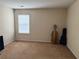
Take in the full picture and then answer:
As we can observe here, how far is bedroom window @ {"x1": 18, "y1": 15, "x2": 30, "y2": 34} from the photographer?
7066 mm

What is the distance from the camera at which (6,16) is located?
5969 mm

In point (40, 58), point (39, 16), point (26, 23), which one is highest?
point (39, 16)

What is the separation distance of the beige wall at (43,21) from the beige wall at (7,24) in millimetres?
646

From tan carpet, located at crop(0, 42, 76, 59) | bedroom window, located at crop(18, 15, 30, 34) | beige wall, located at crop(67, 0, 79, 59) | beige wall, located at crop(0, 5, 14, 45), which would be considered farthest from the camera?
bedroom window, located at crop(18, 15, 30, 34)

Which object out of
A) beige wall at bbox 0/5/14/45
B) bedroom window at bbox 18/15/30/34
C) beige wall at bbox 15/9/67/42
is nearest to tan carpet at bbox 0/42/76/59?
beige wall at bbox 0/5/14/45

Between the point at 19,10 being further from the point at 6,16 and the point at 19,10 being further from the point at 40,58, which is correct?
the point at 40,58

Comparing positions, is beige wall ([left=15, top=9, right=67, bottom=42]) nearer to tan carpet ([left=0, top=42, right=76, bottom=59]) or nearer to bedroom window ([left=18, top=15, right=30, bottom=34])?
bedroom window ([left=18, top=15, right=30, bottom=34])

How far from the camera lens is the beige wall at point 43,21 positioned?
6.67 meters

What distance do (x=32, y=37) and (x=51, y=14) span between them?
193 cm

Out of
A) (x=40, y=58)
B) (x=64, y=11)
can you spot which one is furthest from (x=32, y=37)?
(x=40, y=58)

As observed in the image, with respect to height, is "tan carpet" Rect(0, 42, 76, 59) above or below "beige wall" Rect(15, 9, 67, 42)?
below

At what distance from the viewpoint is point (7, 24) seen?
6.11 meters

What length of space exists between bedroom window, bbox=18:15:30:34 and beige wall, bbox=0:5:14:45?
1.68 feet

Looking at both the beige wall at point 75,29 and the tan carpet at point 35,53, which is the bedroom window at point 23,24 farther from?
the beige wall at point 75,29
